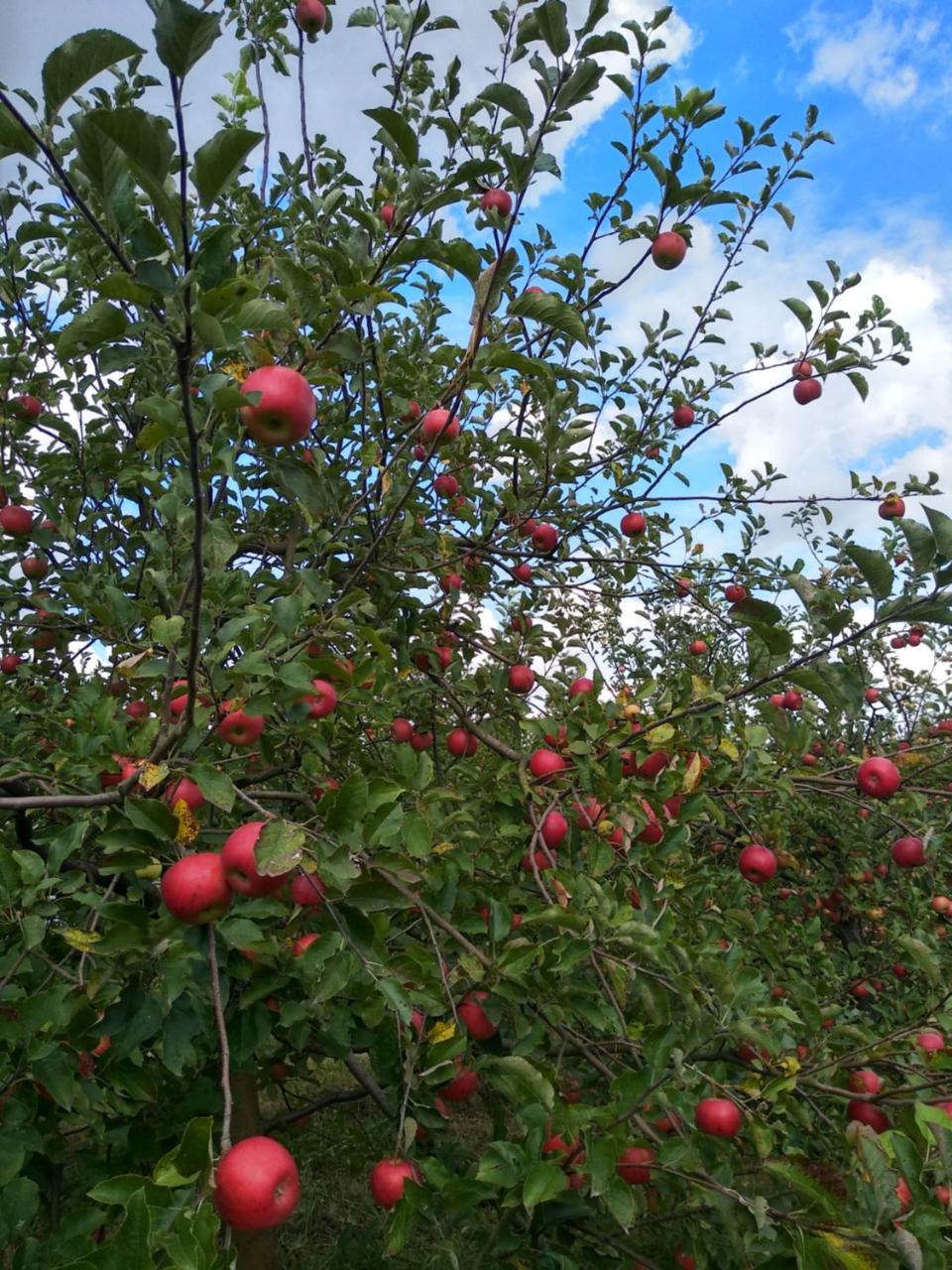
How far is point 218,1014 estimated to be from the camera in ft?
4.33

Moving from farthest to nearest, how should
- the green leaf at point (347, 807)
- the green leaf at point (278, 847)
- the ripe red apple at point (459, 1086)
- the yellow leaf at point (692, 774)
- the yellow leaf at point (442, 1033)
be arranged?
the yellow leaf at point (692, 774) → the ripe red apple at point (459, 1086) → the yellow leaf at point (442, 1033) → the green leaf at point (347, 807) → the green leaf at point (278, 847)

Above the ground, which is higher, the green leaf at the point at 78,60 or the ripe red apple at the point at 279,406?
the green leaf at the point at 78,60

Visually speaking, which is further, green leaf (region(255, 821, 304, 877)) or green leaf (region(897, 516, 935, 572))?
green leaf (region(897, 516, 935, 572))

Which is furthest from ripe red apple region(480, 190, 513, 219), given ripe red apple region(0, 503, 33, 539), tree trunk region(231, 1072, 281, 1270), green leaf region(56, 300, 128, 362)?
tree trunk region(231, 1072, 281, 1270)

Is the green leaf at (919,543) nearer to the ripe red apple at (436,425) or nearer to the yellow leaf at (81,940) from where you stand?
the ripe red apple at (436,425)

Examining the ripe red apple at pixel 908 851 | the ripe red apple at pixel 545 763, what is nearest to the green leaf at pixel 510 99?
the ripe red apple at pixel 545 763

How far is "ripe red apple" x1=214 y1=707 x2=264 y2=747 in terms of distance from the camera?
2.08m

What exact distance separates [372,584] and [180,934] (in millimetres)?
1999

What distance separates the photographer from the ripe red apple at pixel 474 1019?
7.68ft

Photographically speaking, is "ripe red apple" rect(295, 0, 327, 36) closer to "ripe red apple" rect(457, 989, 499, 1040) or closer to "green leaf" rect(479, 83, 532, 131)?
"green leaf" rect(479, 83, 532, 131)

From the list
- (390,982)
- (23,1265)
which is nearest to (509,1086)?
(390,982)

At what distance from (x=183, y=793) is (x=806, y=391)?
4.16 metres

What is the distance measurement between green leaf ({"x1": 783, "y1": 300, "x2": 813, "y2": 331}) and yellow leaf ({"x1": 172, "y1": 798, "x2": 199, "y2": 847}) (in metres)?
3.77

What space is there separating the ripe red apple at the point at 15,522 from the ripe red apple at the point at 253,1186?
3.11 meters
